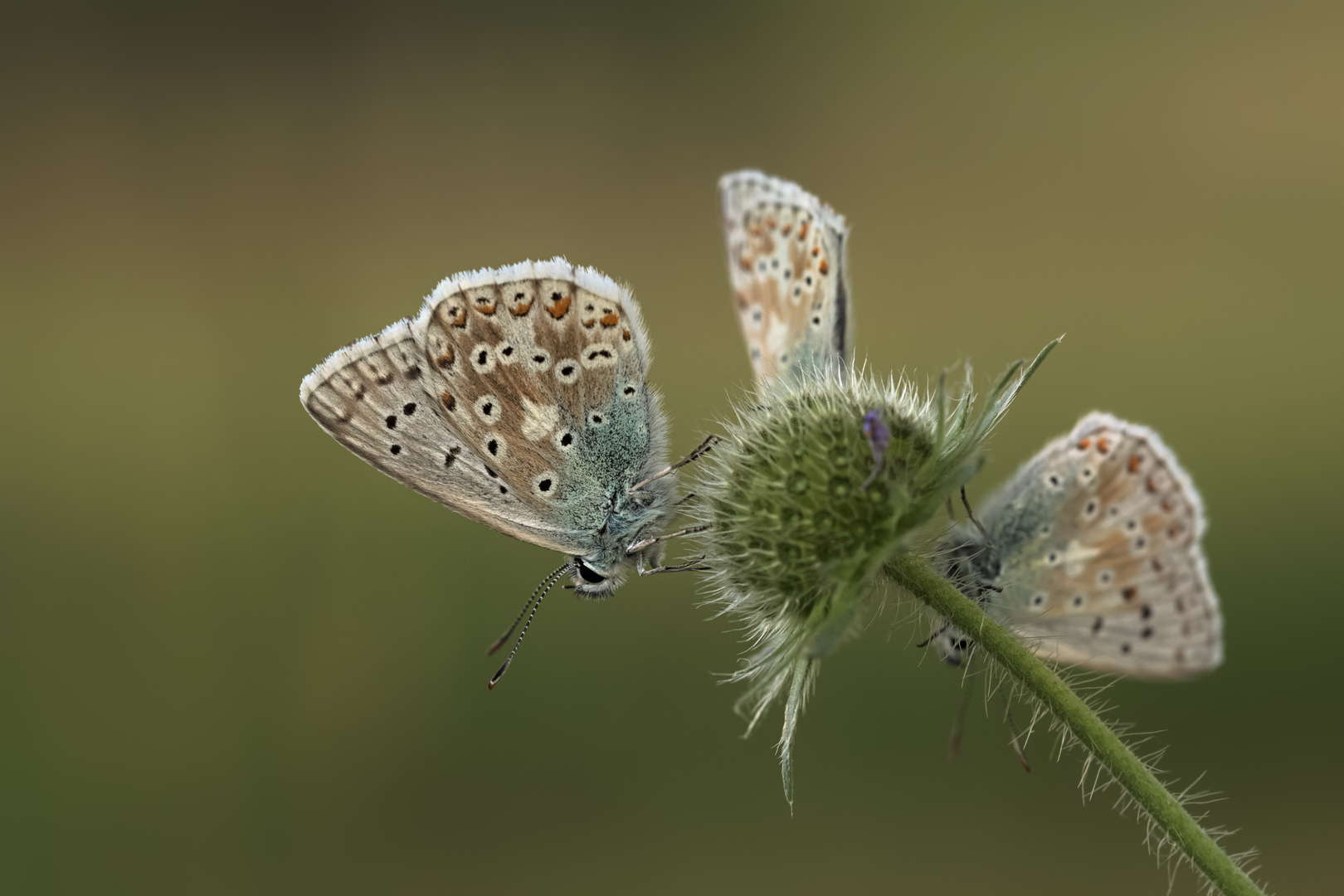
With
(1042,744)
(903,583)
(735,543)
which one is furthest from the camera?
(1042,744)

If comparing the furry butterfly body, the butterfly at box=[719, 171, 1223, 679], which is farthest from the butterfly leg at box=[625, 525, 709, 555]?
the butterfly at box=[719, 171, 1223, 679]

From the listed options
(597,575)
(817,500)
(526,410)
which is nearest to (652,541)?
(597,575)

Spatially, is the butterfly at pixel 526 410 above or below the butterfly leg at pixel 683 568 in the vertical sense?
above

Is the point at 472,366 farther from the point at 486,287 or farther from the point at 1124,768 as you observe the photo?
the point at 1124,768

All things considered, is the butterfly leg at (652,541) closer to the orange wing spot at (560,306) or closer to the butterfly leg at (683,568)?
the butterfly leg at (683,568)

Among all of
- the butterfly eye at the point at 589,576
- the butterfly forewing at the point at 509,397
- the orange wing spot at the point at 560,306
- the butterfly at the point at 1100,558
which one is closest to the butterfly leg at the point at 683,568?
the butterfly eye at the point at 589,576

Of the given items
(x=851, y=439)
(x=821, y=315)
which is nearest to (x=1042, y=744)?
(x=821, y=315)

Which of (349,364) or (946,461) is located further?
(349,364)
